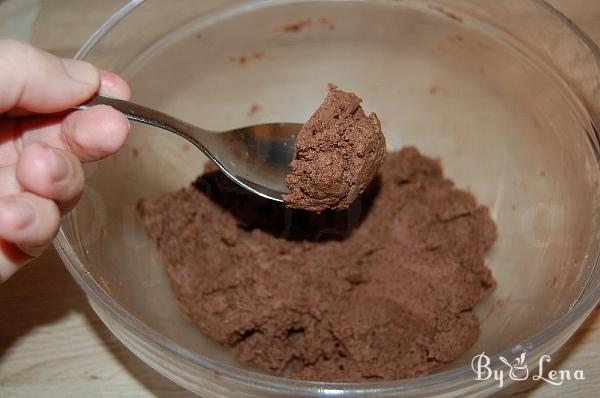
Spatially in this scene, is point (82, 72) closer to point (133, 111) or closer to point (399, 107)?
point (133, 111)

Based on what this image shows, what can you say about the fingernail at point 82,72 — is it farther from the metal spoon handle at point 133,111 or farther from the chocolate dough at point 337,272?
the chocolate dough at point 337,272

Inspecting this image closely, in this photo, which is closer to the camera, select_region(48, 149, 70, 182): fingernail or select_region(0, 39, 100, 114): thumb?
select_region(48, 149, 70, 182): fingernail

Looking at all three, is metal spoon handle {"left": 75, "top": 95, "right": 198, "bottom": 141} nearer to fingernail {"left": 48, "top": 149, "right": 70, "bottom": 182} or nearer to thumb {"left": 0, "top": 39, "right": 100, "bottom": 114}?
thumb {"left": 0, "top": 39, "right": 100, "bottom": 114}

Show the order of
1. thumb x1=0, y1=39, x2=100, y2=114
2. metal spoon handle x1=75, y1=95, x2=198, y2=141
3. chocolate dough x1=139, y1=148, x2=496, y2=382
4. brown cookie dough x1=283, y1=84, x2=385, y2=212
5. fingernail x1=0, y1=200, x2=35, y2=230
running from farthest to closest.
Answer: chocolate dough x1=139, y1=148, x2=496, y2=382
brown cookie dough x1=283, y1=84, x2=385, y2=212
metal spoon handle x1=75, y1=95, x2=198, y2=141
thumb x1=0, y1=39, x2=100, y2=114
fingernail x1=0, y1=200, x2=35, y2=230

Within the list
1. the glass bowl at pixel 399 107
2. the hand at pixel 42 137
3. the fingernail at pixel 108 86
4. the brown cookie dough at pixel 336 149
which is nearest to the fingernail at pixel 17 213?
the hand at pixel 42 137

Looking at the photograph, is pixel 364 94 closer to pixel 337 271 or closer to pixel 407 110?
pixel 407 110

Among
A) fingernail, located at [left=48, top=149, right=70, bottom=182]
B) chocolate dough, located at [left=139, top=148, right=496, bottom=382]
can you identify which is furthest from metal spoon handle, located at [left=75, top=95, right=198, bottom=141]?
chocolate dough, located at [left=139, top=148, right=496, bottom=382]
